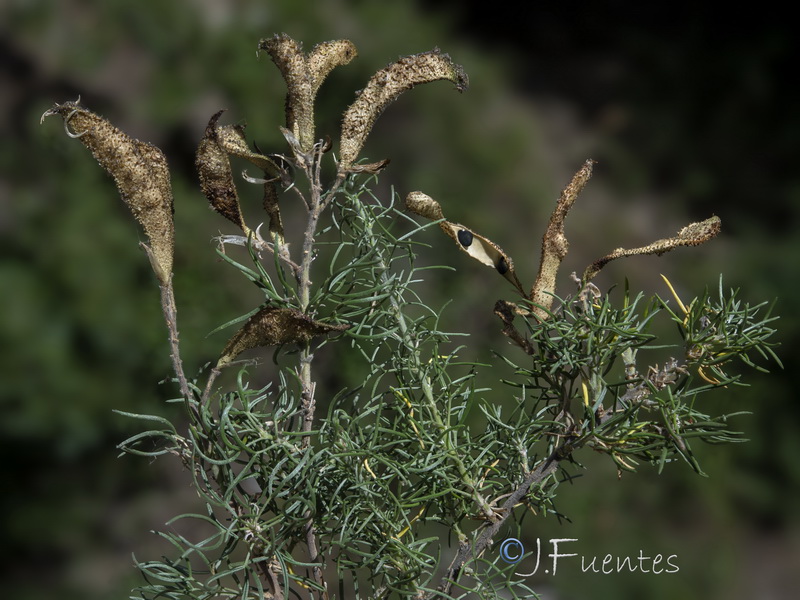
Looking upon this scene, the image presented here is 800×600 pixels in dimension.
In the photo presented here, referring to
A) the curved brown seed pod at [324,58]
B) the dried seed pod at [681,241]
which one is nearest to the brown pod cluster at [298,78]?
the curved brown seed pod at [324,58]

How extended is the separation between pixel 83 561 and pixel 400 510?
3.75ft

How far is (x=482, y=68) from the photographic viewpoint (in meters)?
1.74

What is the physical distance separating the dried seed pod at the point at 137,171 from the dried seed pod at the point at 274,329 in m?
0.03

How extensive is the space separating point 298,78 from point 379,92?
3cm

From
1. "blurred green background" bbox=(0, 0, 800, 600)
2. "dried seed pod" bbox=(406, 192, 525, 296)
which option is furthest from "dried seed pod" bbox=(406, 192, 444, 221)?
"blurred green background" bbox=(0, 0, 800, 600)

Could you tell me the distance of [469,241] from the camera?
0.32 m

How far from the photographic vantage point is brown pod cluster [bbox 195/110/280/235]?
292 millimetres

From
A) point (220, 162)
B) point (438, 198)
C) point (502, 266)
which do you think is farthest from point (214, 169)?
point (438, 198)

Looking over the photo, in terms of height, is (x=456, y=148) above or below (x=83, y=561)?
above

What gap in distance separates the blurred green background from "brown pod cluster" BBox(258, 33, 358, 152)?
1.71ft

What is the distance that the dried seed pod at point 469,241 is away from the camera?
0.31 metres

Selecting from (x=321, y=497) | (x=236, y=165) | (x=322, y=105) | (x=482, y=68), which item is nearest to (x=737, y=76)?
(x=482, y=68)

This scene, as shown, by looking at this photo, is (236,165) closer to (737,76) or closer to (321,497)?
(321,497)

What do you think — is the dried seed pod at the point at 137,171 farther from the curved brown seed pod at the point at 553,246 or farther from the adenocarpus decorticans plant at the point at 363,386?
the curved brown seed pod at the point at 553,246
